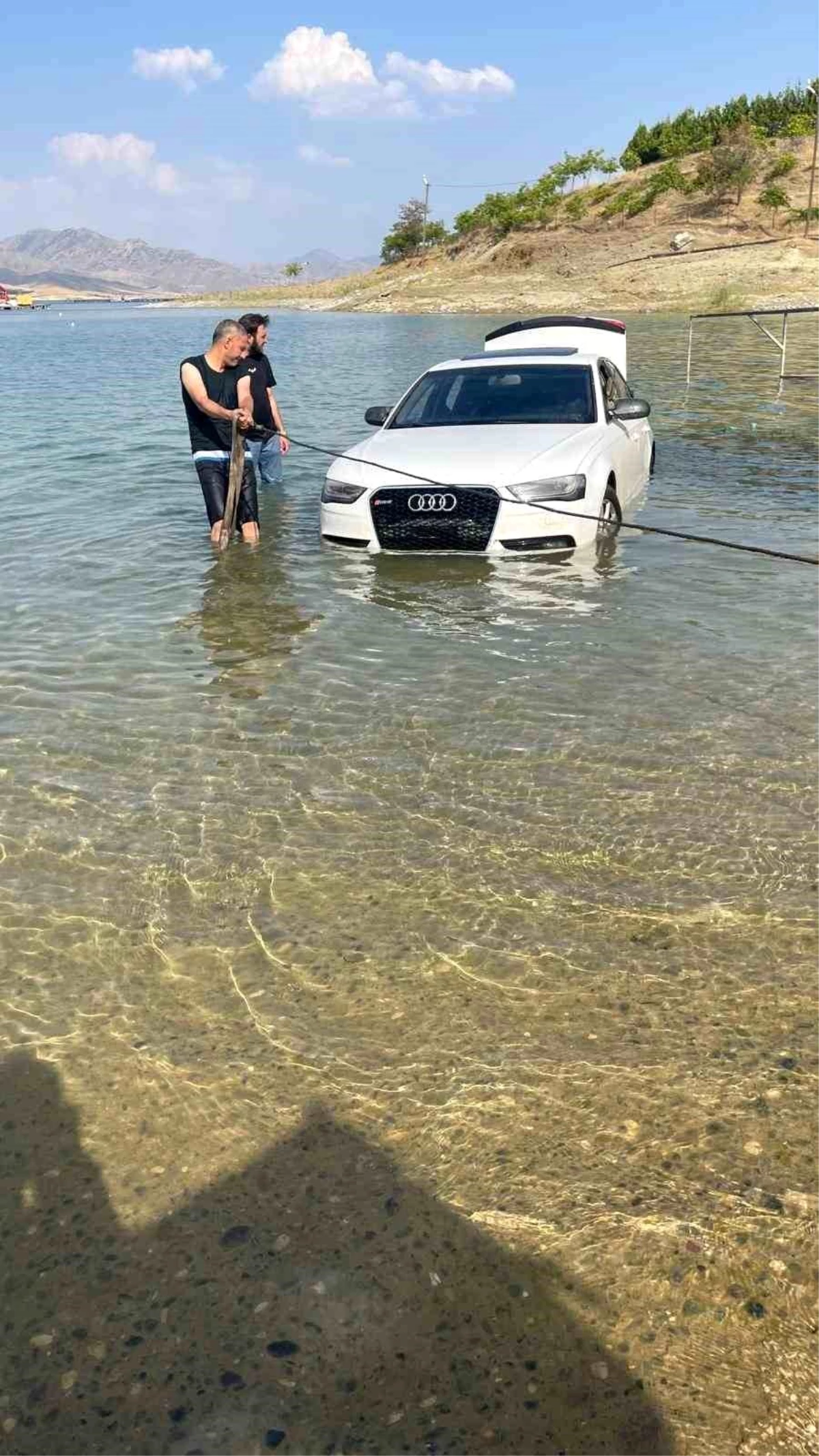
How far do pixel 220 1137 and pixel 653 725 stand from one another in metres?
3.20

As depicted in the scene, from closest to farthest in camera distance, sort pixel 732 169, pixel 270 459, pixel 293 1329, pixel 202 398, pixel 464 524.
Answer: pixel 293 1329
pixel 464 524
pixel 202 398
pixel 270 459
pixel 732 169

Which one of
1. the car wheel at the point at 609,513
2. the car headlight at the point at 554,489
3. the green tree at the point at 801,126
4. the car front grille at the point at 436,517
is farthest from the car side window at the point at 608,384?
the green tree at the point at 801,126

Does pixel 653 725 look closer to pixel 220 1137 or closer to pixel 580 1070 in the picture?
pixel 580 1070

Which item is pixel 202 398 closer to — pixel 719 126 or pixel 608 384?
pixel 608 384

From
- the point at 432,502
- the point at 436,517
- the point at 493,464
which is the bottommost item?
the point at 436,517

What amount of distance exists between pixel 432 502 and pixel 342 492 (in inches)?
32.3

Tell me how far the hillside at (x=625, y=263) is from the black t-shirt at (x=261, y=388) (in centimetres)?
3680

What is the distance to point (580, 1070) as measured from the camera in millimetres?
2912

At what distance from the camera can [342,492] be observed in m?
8.16

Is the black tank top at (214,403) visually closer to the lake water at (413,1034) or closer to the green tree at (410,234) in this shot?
the lake water at (413,1034)

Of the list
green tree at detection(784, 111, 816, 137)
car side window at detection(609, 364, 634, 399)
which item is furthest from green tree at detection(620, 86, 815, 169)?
car side window at detection(609, 364, 634, 399)

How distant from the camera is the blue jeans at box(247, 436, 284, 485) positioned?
10.2m

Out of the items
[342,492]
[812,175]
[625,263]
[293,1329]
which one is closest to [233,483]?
[342,492]

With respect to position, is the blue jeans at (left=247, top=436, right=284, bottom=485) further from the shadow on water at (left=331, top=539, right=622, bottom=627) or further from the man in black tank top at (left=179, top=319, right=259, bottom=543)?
the shadow on water at (left=331, top=539, right=622, bottom=627)
